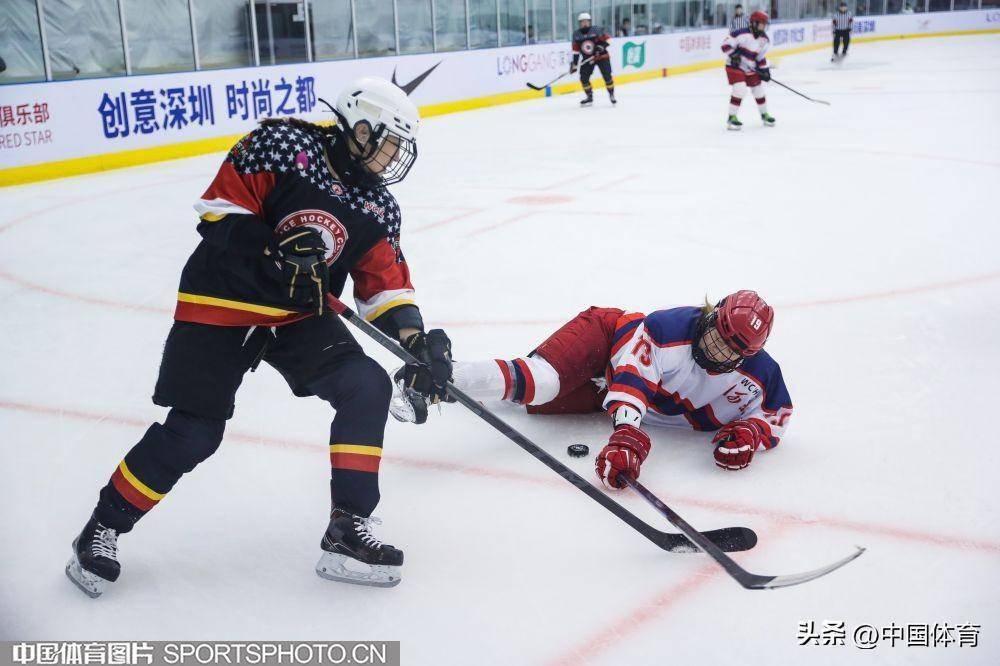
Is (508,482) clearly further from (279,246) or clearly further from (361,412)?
(279,246)

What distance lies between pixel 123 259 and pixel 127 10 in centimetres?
496

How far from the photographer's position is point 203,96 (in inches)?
358

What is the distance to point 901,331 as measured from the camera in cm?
351

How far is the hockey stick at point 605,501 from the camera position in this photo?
6.68 ft

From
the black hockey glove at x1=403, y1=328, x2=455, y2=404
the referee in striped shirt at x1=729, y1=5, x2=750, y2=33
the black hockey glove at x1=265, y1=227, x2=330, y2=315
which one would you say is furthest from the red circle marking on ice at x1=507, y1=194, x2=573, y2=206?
the referee in striped shirt at x1=729, y1=5, x2=750, y2=33

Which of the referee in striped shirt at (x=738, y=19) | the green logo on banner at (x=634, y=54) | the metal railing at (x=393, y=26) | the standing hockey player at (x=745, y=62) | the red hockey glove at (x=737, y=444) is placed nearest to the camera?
the red hockey glove at (x=737, y=444)

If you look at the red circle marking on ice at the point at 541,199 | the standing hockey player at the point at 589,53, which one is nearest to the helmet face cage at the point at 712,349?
the red circle marking on ice at the point at 541,199

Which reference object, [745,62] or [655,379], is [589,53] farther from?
[655,379]

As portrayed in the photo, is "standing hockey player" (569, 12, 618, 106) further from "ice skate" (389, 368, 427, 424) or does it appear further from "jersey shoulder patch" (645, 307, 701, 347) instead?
"ice skate" (389, 368, 427, 424)

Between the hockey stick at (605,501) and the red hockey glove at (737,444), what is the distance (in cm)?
31

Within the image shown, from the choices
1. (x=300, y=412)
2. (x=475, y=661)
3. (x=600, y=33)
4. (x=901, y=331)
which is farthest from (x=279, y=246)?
(x=600, y=33)

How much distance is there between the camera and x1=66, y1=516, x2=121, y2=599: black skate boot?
6.23 feet

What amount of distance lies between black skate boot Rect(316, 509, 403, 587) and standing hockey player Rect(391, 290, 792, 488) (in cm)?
30

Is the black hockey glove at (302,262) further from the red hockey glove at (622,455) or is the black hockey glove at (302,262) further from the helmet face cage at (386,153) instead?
the red hockey glove at (622,455)
